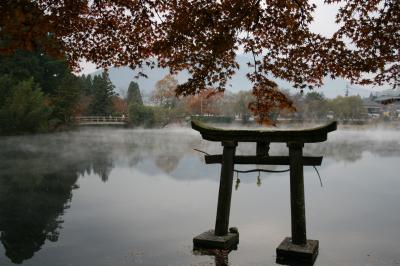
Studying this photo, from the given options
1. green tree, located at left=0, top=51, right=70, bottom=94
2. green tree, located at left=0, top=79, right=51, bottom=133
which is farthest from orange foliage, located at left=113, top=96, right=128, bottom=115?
green tree, located at left=0, top=79, right=51, bottom=133

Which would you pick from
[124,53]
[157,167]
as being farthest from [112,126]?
[124,53]

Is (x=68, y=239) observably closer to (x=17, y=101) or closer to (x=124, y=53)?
(x=124, y=53)

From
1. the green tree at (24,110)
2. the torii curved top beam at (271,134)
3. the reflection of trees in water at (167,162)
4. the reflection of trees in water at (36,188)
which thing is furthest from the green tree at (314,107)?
the torii curved top beam at (271,134)

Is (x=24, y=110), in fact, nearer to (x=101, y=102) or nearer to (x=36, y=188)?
(x=36, y=188)

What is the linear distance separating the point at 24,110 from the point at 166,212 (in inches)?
1342

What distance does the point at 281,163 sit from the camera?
9531 mm

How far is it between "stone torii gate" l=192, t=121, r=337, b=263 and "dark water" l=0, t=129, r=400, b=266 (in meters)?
0.42

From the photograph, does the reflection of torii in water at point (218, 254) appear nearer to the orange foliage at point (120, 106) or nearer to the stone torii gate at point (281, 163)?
the stone torii gate at point (281, 163)

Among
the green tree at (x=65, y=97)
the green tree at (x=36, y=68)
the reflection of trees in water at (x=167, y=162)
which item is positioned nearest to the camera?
the reflection of trees in water at (x=167, y=162)

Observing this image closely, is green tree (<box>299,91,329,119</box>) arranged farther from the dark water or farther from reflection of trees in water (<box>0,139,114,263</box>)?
the dark water

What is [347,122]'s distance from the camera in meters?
102

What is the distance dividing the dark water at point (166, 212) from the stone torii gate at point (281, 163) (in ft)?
1.39

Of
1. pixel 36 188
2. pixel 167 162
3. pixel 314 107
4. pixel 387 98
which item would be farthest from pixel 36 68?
pixel 387 98

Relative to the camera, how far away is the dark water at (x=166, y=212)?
401 inches
